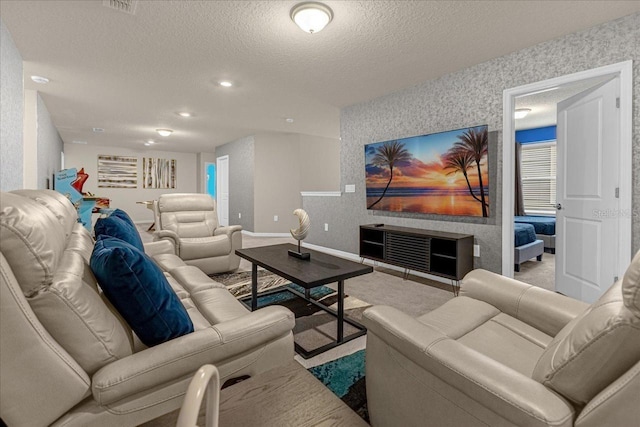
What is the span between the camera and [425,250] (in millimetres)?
3418

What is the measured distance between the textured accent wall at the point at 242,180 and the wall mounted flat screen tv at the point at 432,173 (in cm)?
351

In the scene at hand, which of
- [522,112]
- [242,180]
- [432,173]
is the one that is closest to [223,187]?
[242,180]

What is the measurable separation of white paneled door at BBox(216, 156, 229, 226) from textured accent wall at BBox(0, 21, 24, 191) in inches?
209

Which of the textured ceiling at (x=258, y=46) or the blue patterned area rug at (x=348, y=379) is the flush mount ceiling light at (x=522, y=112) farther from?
the blue patterned area rug at (x=348, y=379)

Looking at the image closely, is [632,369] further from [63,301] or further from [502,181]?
[502,181]

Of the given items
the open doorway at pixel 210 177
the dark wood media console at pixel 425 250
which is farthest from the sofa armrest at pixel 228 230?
the open doorway at pixel 210 177

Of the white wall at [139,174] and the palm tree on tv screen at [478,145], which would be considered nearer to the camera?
the palm tree on tv screen at [478,145]

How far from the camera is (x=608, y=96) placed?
2549 mm

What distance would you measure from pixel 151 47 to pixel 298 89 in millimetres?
1721

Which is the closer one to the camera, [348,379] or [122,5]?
[348,379]

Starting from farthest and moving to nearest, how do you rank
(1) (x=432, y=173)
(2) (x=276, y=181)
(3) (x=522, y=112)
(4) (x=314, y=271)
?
(2) (x=276, y=181) < (3) (x=522, y=112) < (1) (x=432, y=173) < (4) (x=314, y=271)

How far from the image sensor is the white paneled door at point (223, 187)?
27.8ft

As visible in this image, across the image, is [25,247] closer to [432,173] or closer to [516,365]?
[516,365]

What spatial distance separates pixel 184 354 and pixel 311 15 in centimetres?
229
